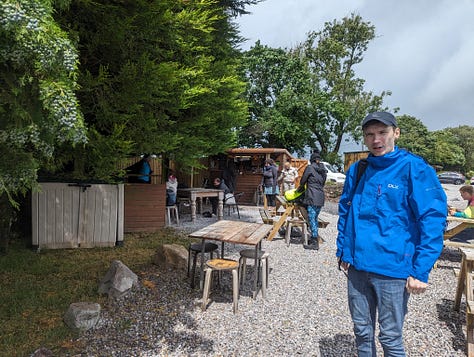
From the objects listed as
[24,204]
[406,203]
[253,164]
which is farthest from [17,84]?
[253,164]

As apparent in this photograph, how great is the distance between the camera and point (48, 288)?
421 centimetres

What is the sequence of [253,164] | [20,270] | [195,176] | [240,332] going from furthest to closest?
[253,164] < [195,176] < [20,270] < [240,332]

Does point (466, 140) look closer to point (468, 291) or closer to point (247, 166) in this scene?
point (247, 166)

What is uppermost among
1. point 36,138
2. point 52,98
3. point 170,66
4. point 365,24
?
point 365,24

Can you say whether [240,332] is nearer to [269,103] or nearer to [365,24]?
[269,103]

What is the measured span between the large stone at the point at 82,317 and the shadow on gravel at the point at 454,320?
12.5ft

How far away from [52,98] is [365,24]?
35.2 m

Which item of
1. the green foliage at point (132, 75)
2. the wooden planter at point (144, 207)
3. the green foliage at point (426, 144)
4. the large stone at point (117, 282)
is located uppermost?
the green foliage at point (426, 144)

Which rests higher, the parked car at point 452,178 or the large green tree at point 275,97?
the large green tree at point 275,97

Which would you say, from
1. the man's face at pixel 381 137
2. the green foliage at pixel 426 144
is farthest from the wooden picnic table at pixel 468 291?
the green foliage at pixel 426 144

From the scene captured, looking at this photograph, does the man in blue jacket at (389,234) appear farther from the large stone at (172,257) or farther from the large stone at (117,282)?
the large stone at (172,257)

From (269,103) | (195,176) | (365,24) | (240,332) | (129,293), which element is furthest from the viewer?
(365,24)

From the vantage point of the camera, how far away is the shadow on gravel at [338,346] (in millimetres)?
3018

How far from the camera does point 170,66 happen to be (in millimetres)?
5371
